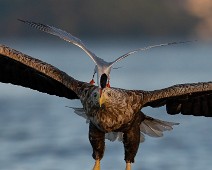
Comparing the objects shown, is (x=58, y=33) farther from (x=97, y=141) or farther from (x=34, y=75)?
(x=34, y=75)

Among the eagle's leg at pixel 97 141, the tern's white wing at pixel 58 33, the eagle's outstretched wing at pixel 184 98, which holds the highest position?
the tern's white wing at pixel 58 33

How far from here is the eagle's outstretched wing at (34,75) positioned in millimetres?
14367

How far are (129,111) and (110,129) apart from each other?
1.07ft

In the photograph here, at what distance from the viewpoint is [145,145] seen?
22.6 metres

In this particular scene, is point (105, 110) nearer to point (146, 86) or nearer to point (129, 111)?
point (129, 111)

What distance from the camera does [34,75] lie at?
15.4 metres

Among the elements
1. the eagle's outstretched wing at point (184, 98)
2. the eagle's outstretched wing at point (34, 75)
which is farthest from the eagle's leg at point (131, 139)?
the eagle's outstretched wing at point (34, 75)

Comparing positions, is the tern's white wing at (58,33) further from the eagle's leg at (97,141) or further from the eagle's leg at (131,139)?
the eagle's leg at (131,139)

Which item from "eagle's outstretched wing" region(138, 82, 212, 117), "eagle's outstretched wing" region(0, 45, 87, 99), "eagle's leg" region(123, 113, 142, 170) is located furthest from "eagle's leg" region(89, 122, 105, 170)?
"eagle's outstretched wing" region(138, 82, 212, 117)

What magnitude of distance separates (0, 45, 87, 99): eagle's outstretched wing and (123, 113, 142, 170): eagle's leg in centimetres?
85

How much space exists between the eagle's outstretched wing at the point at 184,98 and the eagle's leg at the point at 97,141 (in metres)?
0.72

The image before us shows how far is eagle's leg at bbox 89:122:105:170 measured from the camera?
1415cm

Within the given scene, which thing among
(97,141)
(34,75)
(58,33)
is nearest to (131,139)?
(97,141)

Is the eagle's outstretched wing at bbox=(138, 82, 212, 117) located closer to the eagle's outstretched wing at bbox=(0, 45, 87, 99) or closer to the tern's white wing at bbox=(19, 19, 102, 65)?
the eagle's outstretched wing at bbox=(0, 45, 87, 99)
